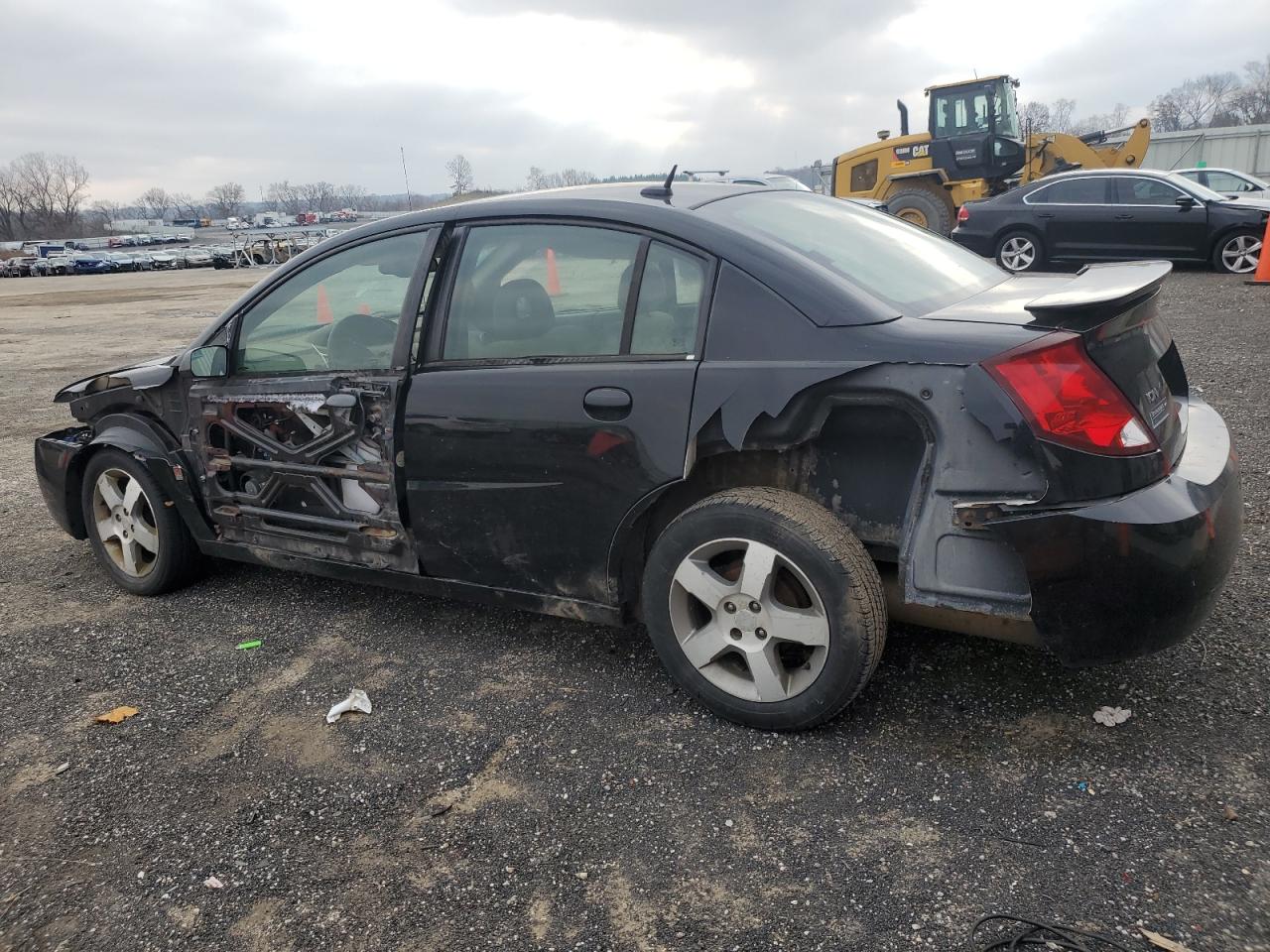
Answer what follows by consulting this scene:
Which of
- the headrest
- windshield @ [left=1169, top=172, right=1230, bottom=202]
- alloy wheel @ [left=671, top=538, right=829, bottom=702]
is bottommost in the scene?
alloy wheel @ [left=671, top=538, right=829, bottom=702]

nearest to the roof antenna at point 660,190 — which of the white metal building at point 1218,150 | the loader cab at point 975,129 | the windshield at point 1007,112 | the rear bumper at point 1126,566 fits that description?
the rear bumper at point 1126,566

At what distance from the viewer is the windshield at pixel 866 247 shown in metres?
2.94

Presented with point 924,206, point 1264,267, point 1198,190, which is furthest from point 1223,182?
point 924,206

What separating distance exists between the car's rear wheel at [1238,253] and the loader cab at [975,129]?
18.4 feet

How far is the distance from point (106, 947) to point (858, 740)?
6.66 ft

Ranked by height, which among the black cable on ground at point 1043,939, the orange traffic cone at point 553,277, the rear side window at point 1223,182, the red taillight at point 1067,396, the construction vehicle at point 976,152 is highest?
the construction vehicle at point 976,152

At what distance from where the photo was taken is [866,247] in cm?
326

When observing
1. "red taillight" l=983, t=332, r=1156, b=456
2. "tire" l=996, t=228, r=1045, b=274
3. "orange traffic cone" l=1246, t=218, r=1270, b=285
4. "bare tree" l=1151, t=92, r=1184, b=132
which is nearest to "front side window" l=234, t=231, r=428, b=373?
"red taillight" l=983, t=332, r=1156, b=456

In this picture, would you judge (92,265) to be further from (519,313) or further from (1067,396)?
(1067,396)

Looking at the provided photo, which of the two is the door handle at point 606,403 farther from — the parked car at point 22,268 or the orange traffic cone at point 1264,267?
the parked car at point 22,268

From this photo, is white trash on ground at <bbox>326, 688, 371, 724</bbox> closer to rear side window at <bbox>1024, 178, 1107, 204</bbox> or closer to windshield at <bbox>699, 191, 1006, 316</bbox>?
windshield at <bbox>699, 191, 1006, 316</bbox>

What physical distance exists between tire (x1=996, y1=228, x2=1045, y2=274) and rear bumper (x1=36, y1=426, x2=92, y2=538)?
13.2m

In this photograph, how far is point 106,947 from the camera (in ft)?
→ 7.22

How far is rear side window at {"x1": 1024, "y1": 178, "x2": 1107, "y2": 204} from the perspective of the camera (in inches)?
532
